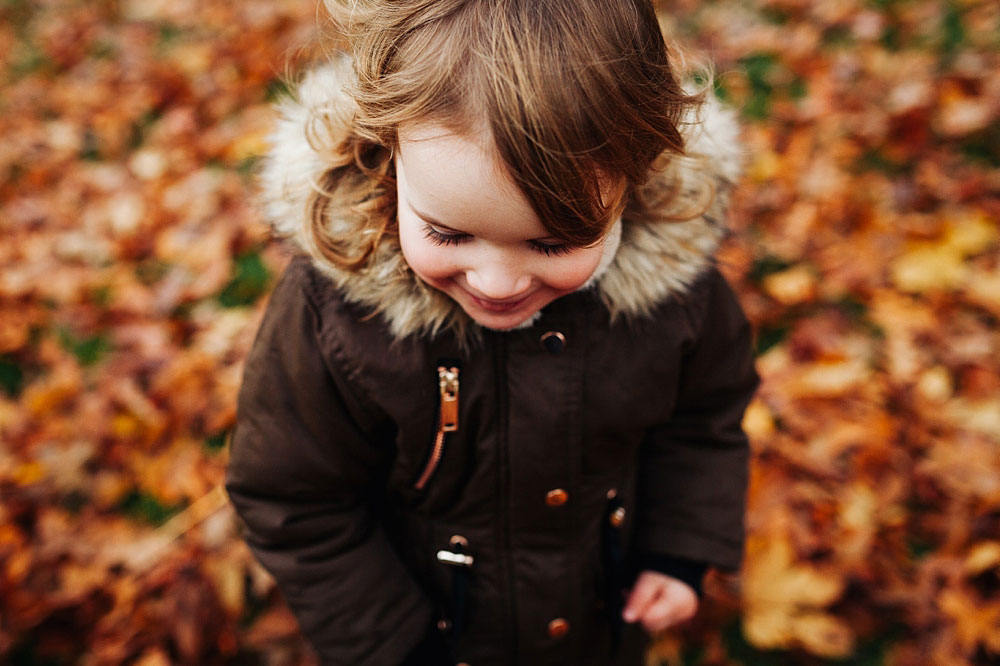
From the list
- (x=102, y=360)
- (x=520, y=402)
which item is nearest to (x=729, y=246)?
(x=520, y=402)

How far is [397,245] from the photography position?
3.68ft

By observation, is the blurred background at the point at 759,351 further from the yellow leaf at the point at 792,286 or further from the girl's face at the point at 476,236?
the girl's face at the point at 476,236

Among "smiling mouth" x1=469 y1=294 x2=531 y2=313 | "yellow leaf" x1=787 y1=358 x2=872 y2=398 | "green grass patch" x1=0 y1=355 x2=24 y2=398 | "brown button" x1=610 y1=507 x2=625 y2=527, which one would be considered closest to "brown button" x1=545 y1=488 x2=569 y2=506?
"brown button" x1=610 y1=507 x2=625 y2=527

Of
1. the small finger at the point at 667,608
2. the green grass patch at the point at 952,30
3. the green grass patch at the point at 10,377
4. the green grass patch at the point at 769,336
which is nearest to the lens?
the small finger at the point at 667,608

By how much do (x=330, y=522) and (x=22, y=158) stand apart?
10.9ft

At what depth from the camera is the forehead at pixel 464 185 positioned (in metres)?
0.87

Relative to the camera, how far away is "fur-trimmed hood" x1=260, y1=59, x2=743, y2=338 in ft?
3.71

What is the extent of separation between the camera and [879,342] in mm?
2354

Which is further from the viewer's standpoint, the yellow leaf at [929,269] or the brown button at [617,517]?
the yellow leaf at [929,269]

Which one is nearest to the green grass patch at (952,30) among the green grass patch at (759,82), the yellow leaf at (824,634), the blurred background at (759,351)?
the blurred background at (759,351)

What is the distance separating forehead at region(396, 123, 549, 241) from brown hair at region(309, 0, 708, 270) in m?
0.02

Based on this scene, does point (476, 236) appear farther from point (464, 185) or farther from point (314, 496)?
point (314, 496)

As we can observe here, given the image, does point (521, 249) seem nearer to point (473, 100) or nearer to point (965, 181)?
point (473, 100)

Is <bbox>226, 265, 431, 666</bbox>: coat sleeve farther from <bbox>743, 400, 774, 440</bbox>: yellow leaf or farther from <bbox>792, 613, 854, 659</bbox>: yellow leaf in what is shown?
<bbox>743, 400, 774, 440</bbox>: yellow leaf
